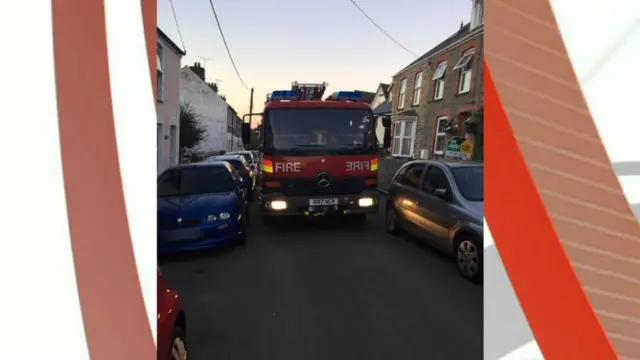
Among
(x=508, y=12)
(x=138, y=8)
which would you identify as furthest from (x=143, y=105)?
(x=508, y=12)

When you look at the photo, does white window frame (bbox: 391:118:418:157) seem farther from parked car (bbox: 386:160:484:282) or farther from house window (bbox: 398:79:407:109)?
parked car (bbox: 386:160:484:282)

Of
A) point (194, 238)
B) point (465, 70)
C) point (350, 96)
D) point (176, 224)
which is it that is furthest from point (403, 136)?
point (176, 224)

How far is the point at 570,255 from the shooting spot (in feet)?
5.58

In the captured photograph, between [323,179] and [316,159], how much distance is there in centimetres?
43

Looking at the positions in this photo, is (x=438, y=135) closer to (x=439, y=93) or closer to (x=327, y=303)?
(x=439, y=93)

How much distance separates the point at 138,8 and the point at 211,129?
35418 millimetres

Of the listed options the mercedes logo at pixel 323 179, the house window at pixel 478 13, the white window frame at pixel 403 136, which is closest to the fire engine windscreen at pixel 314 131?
the mercedes logo at pixel 323 179

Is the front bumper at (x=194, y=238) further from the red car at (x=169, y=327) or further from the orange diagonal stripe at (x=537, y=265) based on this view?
the orange diagonal stripe at (x=537, y=265)

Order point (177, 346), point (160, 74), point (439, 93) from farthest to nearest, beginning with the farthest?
1. point (439, 93)
2. point (160, 74)
3. point (177, 346)

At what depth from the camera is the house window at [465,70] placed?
587 inches

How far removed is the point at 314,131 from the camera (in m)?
7.32

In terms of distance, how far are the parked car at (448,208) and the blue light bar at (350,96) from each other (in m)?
1.89

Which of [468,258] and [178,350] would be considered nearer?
[178,350]

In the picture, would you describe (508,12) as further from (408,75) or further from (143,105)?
(408,75)
